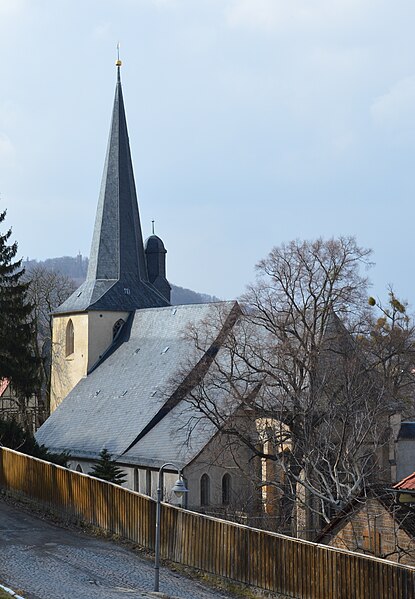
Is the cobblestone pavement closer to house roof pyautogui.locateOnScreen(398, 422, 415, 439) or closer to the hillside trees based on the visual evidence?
the hillside trees

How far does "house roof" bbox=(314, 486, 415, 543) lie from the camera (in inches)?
939

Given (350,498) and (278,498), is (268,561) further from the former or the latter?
(278,498)

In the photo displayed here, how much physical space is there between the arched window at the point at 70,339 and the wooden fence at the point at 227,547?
77.6 feet

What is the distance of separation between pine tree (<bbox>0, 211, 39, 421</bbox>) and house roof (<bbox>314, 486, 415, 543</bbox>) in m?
22.1

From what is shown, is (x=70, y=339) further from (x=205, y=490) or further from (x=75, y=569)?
(x=75, y=569)

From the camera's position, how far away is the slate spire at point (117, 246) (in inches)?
2026

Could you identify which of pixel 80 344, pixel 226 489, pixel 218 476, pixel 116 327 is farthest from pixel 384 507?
pixel 80 344

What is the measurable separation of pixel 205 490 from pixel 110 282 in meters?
16.9

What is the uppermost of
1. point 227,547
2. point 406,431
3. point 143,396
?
point 143,396

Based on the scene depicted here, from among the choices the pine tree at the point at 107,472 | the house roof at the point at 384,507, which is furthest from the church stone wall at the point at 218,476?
the house roof at the point at 384,507

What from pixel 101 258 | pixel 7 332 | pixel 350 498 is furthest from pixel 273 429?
pixel 101 258

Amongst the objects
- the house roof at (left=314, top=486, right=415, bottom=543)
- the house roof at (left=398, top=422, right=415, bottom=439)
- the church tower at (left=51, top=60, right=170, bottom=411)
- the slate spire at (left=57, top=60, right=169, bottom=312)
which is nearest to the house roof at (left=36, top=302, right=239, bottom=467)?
the church tower at (left=51, top=60, right=170, bottom=411)

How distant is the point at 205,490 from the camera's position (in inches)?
1491

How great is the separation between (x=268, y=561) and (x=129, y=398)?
1002 inches
